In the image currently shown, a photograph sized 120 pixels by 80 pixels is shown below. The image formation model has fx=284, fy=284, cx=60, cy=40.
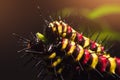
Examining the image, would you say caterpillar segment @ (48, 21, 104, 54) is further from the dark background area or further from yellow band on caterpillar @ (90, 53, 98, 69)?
the dark background area

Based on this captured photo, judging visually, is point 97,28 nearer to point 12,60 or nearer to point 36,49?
point 12,60

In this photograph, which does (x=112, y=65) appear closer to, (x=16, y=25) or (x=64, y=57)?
(x=64, y=57)

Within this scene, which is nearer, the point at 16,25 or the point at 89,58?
the point at 89,58

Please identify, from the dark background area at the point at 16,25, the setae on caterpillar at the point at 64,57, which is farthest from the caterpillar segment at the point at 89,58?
the dark background area at the point at 16,25

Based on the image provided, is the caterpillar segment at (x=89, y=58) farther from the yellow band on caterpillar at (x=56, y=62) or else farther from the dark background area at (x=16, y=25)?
the dark background area at (x=16, y=25)

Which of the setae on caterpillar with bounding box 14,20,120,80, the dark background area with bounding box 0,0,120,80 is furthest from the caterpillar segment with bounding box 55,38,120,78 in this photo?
the dark background area with bounding box 0,0,120,80

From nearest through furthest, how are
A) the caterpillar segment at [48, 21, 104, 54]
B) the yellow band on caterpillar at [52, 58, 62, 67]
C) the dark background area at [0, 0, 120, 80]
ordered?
the yellow band on caterpillar at [52, 58, 62, 67]
the caterpillar segment at [48, 21, 104, 54]
the dark background area at [0, 0, 120, 80]

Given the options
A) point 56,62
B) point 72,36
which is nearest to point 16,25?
point 72,36

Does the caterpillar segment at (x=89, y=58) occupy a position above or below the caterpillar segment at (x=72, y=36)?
below

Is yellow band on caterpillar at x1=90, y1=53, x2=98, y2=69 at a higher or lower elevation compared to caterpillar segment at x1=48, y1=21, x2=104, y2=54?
lower
